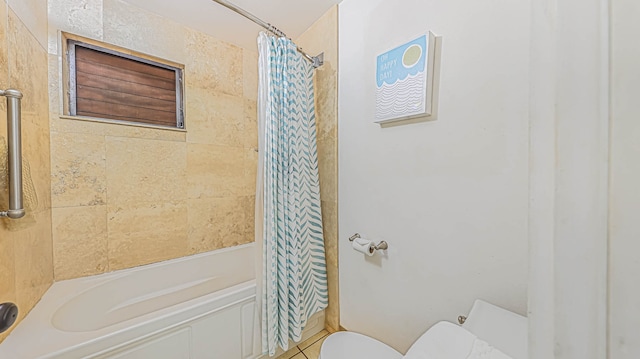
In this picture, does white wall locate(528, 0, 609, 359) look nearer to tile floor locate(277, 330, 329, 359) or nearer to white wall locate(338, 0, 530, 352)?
white wall locate(338, 0, 530, 352)

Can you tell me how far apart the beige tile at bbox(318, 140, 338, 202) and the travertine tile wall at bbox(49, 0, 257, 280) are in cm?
74

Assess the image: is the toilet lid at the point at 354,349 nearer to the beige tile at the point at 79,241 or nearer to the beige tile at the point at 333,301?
the beige tile at the point at 333,301

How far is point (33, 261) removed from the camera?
1.19 m

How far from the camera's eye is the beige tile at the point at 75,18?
138 cm

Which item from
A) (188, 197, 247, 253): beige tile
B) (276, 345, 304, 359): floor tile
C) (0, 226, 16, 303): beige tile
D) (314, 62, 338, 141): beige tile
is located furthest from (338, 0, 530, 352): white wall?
(0, 226, 16, 303): beige tile

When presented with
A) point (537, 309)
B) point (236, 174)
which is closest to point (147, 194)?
point (236, 174)

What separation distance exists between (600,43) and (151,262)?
2221 millimetres

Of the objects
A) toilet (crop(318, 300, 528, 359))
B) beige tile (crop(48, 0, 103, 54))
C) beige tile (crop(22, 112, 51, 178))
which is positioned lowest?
toilet (crop(318, 300, 528, 359))

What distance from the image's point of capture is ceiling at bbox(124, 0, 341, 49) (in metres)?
1.58

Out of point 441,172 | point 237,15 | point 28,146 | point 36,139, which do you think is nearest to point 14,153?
point 28,146

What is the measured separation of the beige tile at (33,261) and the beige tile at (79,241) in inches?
1.6

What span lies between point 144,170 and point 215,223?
25.4 inches

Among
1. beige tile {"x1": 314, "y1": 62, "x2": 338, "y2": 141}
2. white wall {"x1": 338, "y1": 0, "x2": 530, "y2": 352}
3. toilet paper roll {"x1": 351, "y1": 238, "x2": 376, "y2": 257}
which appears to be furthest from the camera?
beige tile {"x1": 314, "y1": 62, "x2": 338, "y2": 141}

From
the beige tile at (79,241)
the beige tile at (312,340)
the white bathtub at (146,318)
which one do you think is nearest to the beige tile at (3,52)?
the beige tile at (79,241)
